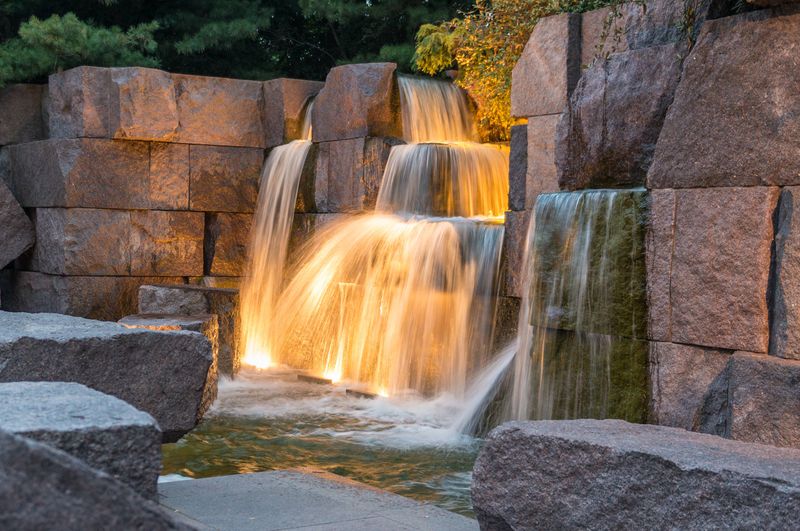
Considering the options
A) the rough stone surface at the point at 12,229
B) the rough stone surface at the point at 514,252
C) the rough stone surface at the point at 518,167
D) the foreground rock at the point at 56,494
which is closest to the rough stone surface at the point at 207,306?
the rough stone surface at the point at 12,229

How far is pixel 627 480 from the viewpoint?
11.5ft

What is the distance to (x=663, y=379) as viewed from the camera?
5738 mm

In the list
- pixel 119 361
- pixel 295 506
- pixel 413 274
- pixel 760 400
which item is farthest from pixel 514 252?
pixel 119 361

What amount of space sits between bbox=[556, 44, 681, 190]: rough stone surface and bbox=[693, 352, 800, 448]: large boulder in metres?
1.54

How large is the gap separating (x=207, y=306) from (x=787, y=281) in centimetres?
565

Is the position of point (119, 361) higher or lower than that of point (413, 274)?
lower

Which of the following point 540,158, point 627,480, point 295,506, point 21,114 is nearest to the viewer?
point 627,480

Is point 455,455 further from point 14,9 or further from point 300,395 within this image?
point 14,9

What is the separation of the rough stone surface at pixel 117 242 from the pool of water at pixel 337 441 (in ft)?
8.14

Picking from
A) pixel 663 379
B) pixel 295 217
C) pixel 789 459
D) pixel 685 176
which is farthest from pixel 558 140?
pixel 295 217

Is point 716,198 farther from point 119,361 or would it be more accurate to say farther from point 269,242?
point 269,242

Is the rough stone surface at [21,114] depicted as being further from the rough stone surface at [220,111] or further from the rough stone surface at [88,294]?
the rough stone surface at [220,111]

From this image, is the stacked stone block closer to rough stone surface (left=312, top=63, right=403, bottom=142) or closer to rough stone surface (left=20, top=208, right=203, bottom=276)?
rough stone surface (left=20, top=208, right=203, bottom=276)

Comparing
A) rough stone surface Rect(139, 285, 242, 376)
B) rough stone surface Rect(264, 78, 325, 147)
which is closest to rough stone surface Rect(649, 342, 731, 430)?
rough stone surface Rect(139, 285, 242, 376)
